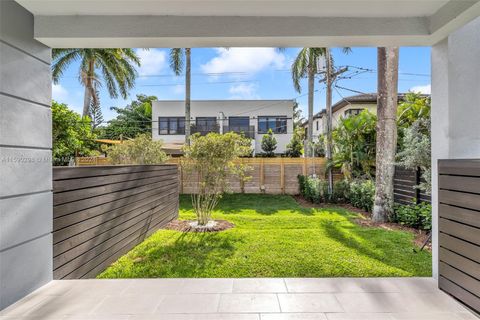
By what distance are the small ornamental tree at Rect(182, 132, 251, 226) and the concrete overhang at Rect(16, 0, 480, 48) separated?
3.34 meters

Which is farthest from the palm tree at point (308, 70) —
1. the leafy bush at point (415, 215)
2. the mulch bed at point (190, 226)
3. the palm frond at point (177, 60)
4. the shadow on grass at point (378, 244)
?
the mulch bed at point (190, 226)

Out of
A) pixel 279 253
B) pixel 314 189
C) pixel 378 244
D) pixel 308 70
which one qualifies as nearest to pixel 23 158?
pixel 279 253

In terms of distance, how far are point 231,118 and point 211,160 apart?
580 inches

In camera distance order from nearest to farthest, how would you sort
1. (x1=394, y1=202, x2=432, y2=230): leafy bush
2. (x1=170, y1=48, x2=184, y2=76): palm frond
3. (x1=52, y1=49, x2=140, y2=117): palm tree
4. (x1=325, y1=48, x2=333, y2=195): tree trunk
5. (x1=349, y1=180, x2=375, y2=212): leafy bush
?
(x1=394, y1=202, x2=432, y2=230): leafy bush
(x1=349, y1=180, x2=375, y2=212): leafy bush
(x1=325, y1=48, x2=333, y2=195): tree trunk
(x1=170, y1=48, x2=184, y2=76): palm frond
(x1=52, y1=49, x2=140, y2=117): palm tree

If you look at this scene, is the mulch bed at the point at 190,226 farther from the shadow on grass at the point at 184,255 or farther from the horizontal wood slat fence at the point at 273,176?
the horizontal wood slat fence at the point at 273,176

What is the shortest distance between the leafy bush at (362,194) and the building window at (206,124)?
12872 millimetres

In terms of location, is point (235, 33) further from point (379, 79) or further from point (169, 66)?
point (169, 66)

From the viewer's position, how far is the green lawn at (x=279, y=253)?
3742 millimetres

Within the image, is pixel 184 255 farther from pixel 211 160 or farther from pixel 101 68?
pixel 101 68

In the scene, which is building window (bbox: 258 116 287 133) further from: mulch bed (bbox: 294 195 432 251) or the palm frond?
mulch bed (bbox: 294 195 432 251)

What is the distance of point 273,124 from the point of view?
20812 mm

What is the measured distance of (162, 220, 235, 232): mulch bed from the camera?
613 cm

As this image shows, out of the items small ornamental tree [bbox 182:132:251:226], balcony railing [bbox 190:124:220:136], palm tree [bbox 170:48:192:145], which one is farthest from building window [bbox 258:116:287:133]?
small ornamental tree [bbox 182:132:251:226]

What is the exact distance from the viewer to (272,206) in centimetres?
956
